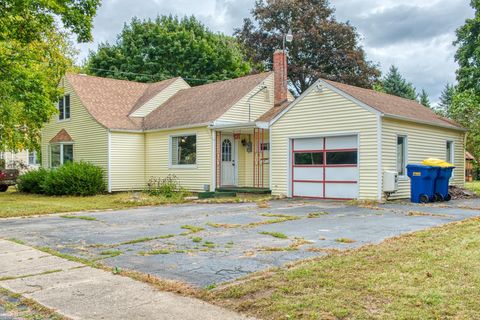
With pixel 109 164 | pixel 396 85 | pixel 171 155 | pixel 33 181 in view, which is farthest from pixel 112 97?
pixel 396 85

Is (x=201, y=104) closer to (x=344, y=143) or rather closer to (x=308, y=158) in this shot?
(x=308, y=158)

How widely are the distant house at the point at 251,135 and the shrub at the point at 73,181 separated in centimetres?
92

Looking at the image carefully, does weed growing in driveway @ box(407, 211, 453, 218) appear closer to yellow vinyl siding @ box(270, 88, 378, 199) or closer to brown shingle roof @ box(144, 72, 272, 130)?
yellow vinyl siding @ box(270, 88, 378, 199)

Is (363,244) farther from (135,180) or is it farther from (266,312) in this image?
(135,180)

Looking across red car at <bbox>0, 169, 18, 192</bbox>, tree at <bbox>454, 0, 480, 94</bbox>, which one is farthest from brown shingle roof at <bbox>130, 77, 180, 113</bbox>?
tree at <bbox>454, 0, 480, 94</bbox>

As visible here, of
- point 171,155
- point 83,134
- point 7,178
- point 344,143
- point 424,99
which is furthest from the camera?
point 424,99

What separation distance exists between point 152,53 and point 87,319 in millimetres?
35128

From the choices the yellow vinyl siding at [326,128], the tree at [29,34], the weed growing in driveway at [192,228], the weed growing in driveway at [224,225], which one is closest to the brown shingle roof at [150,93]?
Result: the tree at [29,34]

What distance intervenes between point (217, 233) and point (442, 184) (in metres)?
9.86

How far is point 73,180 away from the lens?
1955 centimetres

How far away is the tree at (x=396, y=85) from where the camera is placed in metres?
44.5

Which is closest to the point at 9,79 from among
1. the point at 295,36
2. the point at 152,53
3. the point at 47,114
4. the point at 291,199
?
the point at 47,114

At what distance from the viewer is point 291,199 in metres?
16.7

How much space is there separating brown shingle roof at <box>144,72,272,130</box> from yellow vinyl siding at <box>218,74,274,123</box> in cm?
17
